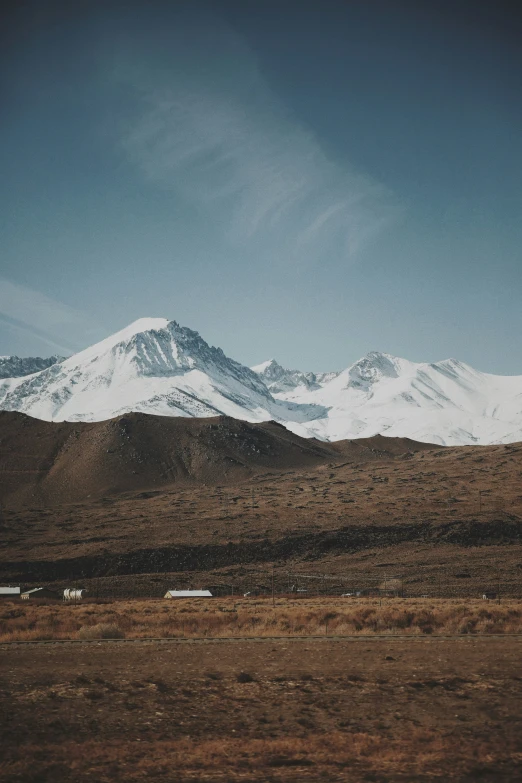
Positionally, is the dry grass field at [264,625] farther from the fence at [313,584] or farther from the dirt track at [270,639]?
the fence at [313,584]

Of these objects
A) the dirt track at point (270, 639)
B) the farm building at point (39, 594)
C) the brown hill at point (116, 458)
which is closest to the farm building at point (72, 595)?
the farm building at point (39, 594)

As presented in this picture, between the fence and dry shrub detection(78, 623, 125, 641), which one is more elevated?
dry shrub detection(78, 623, 125, 641)

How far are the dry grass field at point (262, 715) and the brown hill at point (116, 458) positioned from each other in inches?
5271

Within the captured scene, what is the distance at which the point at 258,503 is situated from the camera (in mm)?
117938

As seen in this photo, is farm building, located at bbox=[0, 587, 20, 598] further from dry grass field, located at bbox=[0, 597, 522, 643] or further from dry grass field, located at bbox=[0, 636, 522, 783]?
dry grass field, located at bbox=[0, 636, 522, 783]

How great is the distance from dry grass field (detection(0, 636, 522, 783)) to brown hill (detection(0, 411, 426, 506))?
134m

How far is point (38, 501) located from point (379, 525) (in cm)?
8010

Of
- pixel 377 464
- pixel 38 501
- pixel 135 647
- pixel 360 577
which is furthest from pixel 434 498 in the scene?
pixel 135 647

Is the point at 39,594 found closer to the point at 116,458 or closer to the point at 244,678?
the point at 244,678

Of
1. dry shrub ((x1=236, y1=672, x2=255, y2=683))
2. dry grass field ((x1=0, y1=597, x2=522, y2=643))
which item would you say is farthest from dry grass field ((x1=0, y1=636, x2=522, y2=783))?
dry grass field ((x1=0, y1=597, x2=522, y2=643))

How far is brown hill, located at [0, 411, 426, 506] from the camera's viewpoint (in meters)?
155

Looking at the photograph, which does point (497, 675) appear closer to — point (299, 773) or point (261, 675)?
point (261, 675)

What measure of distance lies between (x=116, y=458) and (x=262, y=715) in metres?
164

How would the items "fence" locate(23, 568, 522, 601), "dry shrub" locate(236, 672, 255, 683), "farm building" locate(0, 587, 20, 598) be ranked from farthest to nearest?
"fence" locate(23, 568, 522, 601)
"farm building" locate(0, 587, 20, 598)
"dry shrub" locate(236, 672, 255, 683)
